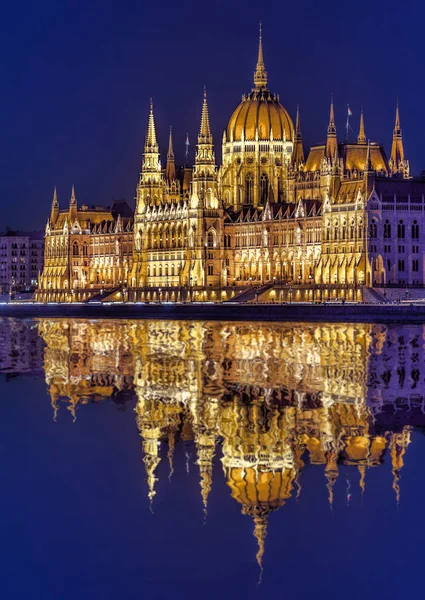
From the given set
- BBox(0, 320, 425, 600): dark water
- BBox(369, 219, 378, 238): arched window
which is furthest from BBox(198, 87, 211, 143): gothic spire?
BBox(0, 320, 425, 600): dark water

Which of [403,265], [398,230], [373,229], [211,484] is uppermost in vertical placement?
[373,229]

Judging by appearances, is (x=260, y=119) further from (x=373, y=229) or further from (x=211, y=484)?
(x=211, y=484)

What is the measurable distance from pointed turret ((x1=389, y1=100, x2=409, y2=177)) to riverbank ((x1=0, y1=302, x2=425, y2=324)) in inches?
1508

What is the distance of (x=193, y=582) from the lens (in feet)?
88.9

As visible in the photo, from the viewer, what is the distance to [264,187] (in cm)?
17675

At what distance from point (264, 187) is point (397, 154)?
67.6 ft

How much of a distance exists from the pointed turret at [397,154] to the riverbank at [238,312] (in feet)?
126

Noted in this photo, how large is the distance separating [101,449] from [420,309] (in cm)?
7564

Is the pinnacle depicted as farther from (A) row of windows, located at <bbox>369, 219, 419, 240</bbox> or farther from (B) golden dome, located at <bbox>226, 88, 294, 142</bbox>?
(A) row of windows, located at <bbox>369, 219, 419, 240</bbox>

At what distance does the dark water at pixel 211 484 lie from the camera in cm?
2756

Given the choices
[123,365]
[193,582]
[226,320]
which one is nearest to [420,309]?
[226,320]

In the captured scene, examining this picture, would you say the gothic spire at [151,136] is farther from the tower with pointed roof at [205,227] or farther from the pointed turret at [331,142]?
the pointed turret at [331,142]

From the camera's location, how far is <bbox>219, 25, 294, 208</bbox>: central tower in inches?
6909

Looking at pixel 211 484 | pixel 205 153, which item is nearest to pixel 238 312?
pixel 205 153
